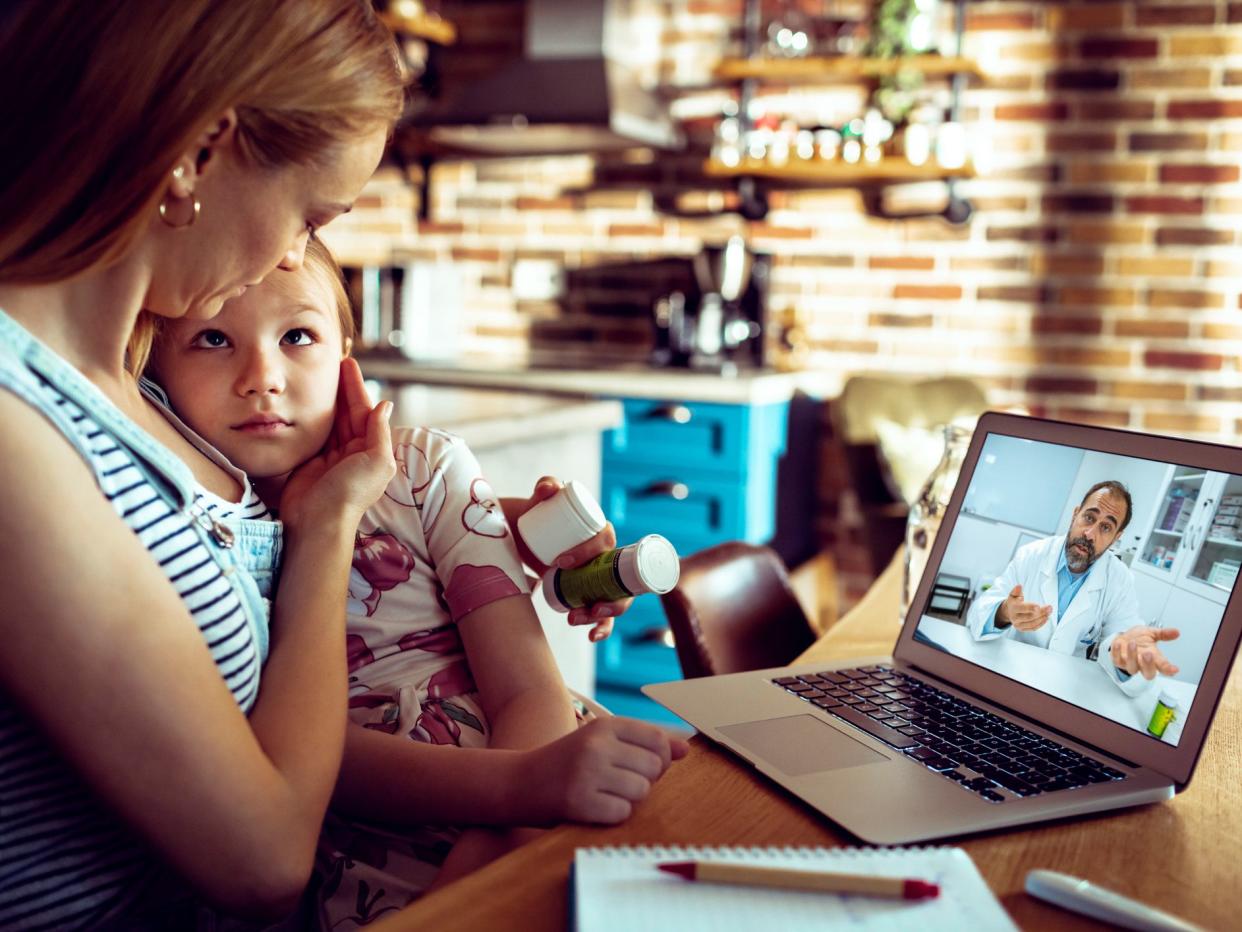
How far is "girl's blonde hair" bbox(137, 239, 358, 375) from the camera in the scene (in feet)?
3.05

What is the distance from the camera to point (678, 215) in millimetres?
3984

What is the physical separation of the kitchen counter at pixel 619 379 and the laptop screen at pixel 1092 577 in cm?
213

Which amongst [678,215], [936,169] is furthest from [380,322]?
[936,169]

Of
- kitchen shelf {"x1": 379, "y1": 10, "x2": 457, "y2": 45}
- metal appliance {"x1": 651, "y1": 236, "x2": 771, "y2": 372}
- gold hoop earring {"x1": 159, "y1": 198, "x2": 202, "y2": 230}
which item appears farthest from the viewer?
kitchen shelf {"x1": 379, "y1": 10, "x2": 457, "y2": 45}

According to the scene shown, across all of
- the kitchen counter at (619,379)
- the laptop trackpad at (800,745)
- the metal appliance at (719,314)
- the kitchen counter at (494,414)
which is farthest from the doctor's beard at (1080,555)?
the metal appliance at (719,314)

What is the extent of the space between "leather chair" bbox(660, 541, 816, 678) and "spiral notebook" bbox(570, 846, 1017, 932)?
28.4 inches

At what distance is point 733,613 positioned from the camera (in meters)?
1.52

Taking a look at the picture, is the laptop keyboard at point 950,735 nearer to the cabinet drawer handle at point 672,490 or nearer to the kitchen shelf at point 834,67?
the cabinet drawer handle at point 672,490

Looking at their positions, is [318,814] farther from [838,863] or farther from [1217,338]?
[1217,338]

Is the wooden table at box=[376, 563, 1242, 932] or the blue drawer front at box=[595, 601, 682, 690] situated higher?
the wooden table at box=[376, 563, 1242, 932]

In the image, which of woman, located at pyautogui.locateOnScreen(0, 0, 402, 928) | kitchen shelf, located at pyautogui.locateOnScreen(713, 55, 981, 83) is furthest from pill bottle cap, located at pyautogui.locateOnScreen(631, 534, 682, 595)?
kitchen shelf, located at pyautogui.locateOnScreen(713, 55, 981, 83)

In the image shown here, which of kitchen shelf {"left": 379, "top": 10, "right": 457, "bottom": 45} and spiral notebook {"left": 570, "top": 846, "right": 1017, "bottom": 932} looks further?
kitchen shelf {"left": 379, "top": 10, "right": 457, "bottom": 45}

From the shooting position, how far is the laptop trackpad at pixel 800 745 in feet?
2.80

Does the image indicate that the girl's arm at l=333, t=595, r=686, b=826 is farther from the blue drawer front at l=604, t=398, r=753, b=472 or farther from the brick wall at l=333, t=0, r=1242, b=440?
the brick wall at l=333, t=0, r=1242, b=440
